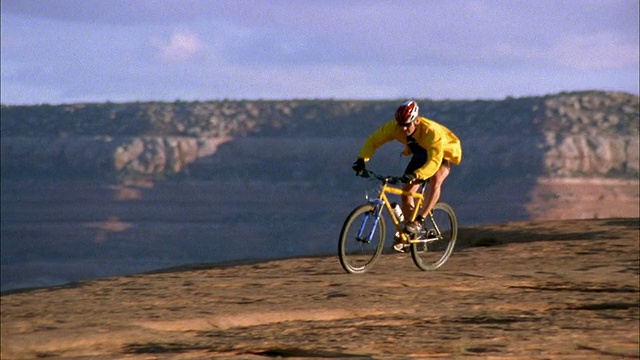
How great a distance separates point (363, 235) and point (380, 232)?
0.25m

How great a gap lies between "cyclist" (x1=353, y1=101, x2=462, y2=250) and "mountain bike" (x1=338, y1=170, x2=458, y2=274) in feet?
0.27

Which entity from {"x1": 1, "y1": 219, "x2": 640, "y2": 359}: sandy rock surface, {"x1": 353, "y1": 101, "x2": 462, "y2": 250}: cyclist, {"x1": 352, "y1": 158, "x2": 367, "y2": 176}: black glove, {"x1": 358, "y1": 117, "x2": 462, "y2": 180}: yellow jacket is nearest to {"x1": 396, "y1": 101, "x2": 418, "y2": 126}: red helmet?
{"x1": 353, "y1": 101, "x2": 462, "y2": 250}: cyclist

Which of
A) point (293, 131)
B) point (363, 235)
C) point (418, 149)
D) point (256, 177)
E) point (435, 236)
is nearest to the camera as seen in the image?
point (363, 235)

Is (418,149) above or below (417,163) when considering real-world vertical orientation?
above

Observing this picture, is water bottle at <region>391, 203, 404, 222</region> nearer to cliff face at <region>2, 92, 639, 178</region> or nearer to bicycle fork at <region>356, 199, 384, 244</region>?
bicycle fork at <region>356, 199, 384, 244</region>

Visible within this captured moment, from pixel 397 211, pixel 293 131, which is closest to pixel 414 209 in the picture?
pixel 397 211

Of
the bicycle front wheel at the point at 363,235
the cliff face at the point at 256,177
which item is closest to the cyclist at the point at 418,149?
the bicycle front wheel at the point at 363,235

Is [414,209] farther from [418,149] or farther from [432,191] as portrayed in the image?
[418,149]

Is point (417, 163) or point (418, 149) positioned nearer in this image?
point (418, 149)

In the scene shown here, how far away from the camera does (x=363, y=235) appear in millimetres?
9930

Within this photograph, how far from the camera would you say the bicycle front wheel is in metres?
9.78

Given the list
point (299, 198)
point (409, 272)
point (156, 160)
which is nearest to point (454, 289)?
point (409, 272)

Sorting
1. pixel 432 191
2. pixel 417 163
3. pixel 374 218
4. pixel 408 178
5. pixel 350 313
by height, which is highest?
pixel 417 163

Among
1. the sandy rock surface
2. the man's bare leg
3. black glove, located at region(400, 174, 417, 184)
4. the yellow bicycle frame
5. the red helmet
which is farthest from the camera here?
the man's bare leg
